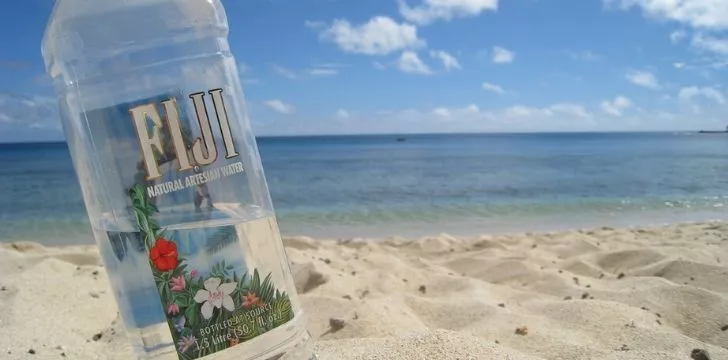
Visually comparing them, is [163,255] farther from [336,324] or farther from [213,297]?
[336,324]

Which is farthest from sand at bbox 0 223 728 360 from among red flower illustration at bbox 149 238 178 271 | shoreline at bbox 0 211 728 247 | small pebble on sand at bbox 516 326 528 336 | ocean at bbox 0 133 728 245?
ocean at bbox 0 133 728 245

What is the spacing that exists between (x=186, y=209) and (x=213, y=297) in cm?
22

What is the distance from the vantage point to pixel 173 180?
4.35 feet

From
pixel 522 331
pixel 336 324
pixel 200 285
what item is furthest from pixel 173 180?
pixel 522 331

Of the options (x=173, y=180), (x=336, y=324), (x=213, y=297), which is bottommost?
(x=336, y=324)

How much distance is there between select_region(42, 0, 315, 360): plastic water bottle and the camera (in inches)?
52.3

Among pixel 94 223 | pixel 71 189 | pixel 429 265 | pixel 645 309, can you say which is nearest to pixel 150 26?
pixel 94 223

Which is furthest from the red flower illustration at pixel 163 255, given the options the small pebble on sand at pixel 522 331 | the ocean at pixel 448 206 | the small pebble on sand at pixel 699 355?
the ocean at pixel 448 206

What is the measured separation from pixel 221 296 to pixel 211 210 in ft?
0.68

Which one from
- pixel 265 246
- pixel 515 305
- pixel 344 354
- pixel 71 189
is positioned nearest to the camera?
pixel 265 246

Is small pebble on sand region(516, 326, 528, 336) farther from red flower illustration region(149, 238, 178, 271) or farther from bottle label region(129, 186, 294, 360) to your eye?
red flower illustration region(149, 238, 178, 271)

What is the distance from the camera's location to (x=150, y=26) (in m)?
1.55

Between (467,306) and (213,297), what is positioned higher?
(213,297)

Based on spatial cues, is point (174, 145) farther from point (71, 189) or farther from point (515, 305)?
point (71, 189)
